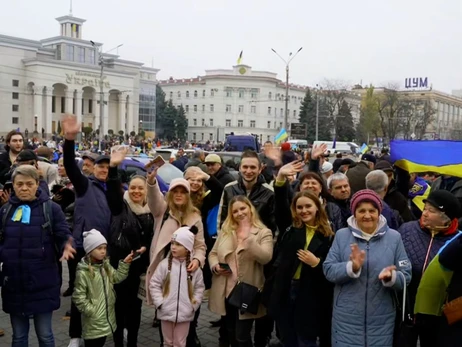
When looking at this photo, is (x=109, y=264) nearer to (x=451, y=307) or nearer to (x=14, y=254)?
(x=14, y=254)

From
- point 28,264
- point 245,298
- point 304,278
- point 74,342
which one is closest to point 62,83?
point 74,342

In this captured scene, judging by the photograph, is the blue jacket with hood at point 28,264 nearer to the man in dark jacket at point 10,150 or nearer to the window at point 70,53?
the man in dark jacket at point 10,150

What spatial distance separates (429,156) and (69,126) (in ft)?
13.7

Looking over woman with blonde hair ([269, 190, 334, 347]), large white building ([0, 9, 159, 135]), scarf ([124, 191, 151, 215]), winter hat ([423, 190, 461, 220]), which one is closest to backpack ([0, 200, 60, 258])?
scarf ([124, 191, 151, 215])

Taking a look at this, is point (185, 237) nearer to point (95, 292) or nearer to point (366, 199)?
point (95, 292)

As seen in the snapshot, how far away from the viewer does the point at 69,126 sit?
446 cm

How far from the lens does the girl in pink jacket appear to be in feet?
14.3

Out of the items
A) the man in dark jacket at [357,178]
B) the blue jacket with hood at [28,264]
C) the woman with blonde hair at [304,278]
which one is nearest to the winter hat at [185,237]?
the woman with blonde hair at [304,278]

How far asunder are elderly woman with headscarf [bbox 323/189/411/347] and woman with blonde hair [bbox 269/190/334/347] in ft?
0.95

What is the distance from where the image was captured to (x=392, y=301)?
3674 millimetres

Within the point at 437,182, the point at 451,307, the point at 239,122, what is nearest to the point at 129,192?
the point at 451,307

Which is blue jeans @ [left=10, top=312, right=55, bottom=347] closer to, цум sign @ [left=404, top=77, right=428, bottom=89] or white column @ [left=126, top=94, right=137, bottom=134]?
white column @ [left=126, top=94, right=137, bottom=134]

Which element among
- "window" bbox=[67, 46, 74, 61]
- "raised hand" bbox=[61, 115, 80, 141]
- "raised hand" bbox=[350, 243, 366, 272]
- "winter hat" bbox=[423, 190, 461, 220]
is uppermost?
"window" bbox=[67, 46, 74, 61]

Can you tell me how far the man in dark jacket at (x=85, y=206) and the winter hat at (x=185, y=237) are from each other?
0.90 m
